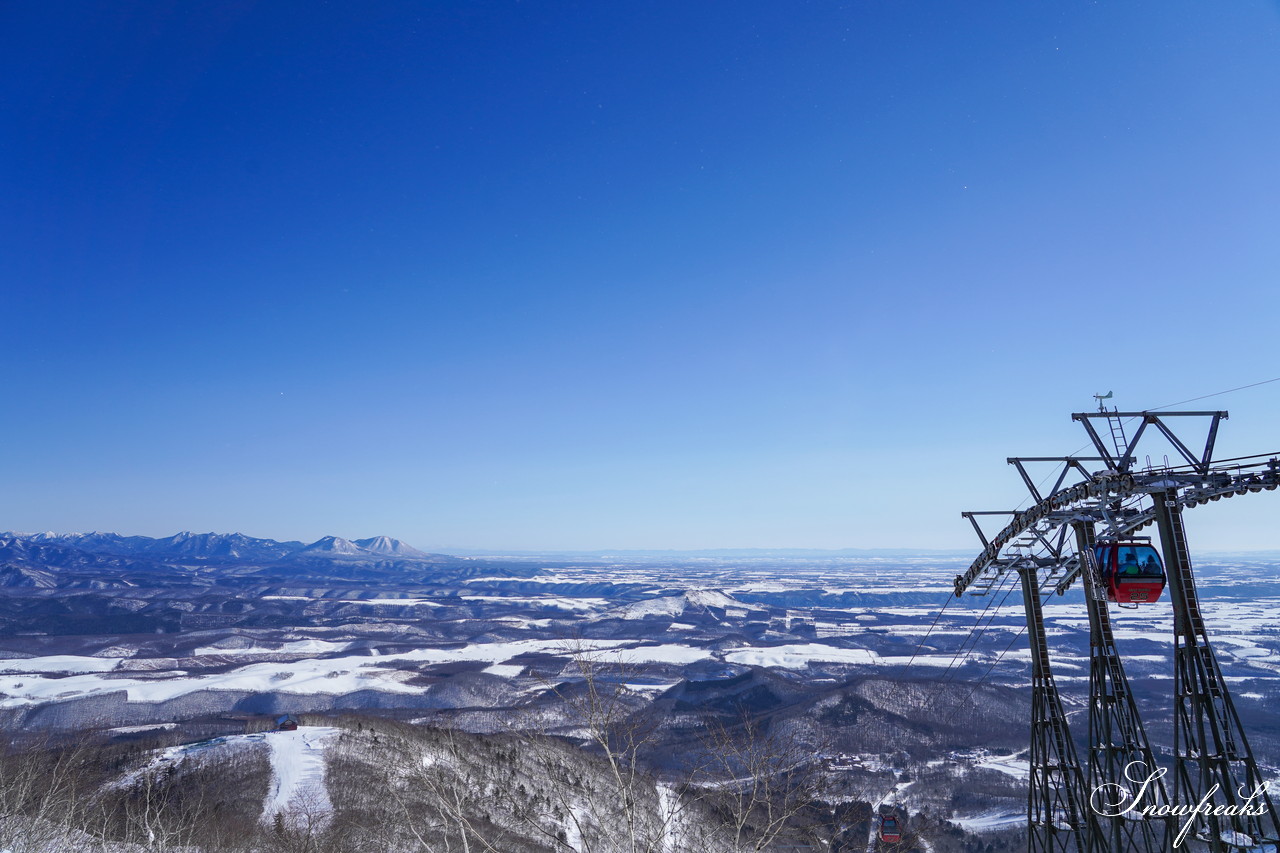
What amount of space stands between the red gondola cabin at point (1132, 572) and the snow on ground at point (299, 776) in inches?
1687

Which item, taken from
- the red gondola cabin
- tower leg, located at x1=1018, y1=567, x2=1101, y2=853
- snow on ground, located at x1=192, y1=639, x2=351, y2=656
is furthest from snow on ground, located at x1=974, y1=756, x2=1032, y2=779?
snow on ground, located at x1=192, y1=639, x2=351, y2=656

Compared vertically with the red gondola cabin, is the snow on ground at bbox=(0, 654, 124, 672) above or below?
below

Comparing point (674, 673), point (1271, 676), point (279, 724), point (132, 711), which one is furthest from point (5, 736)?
point (1271, 676)

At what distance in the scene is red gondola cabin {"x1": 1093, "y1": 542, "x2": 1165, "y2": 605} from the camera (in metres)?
14.4

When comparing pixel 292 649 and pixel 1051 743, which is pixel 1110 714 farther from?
pixel 292 649

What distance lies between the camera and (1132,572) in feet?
47.3

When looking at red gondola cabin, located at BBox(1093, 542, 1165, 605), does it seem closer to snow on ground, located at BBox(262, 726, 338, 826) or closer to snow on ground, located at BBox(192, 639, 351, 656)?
snow on ground, located at BBox(262, 726, 338, 826)

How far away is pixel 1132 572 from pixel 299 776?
5727 centimetres

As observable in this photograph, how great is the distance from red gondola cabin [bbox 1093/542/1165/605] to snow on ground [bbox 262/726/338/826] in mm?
42851

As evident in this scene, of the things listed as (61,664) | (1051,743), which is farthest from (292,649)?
(1051,743)

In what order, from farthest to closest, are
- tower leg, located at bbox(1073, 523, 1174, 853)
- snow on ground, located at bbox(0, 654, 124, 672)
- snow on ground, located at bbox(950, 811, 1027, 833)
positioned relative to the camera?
1. snow on ground, located at bbox(0, 654, 124, 672)
2. snow on ground, located at bbox(950, 811, 1027, 833)
3. tower leg, located at bbox(1073, 523, 1174, 853)

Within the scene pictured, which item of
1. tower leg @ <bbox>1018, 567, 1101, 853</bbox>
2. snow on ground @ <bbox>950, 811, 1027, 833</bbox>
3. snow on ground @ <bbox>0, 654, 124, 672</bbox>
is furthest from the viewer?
snow on ground @ <bbox>0, 654, 124, 672</bbox>

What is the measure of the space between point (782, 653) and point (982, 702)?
56.1 metres

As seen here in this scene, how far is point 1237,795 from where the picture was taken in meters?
11.0
